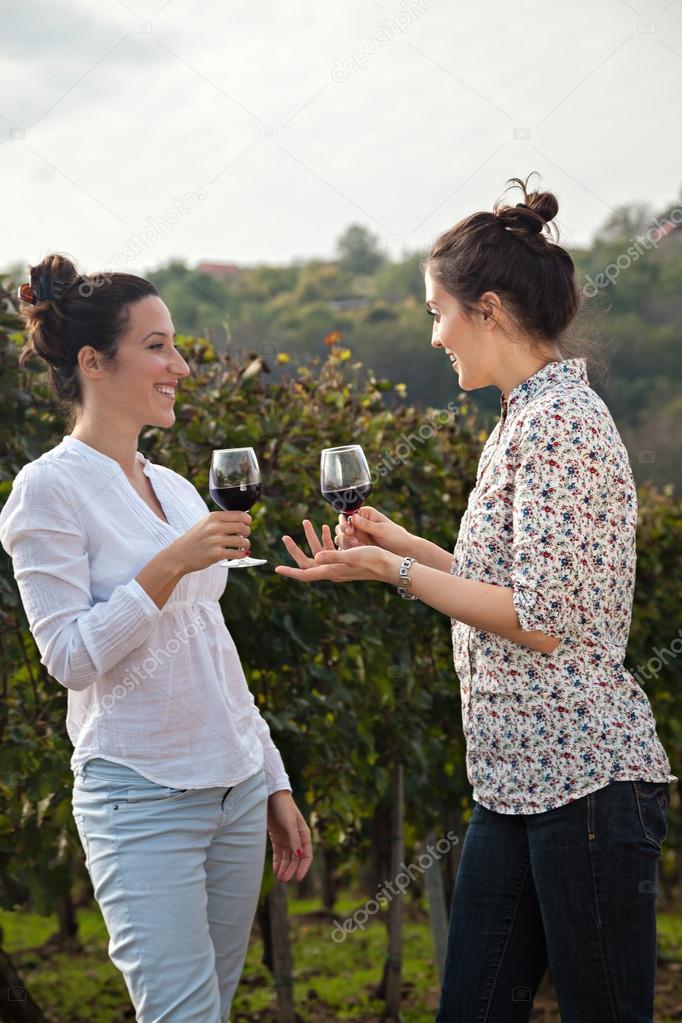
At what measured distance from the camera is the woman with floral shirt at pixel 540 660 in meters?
1.97

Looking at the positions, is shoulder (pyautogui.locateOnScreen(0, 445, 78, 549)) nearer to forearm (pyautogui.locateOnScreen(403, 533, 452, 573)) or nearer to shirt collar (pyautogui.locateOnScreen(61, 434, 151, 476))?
shirt collar (pyautogui.locateOnScreen(61, 434, 151, 476))

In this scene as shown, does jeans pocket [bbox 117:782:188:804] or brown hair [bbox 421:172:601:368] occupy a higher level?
brown hair [bbox 421:172:601:368]

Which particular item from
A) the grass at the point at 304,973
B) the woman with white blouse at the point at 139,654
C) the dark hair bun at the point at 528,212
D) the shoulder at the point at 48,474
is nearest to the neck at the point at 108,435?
the woman with white blouse at the point at 139,654

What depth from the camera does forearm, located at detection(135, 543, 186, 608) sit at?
2.05 metres

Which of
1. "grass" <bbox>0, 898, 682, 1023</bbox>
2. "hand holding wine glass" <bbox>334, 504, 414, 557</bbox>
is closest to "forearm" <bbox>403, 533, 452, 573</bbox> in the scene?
"hand holding wine glass" <bbox>334, 504, 414, 557</bbox>

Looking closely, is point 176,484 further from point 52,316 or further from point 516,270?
point 516,270

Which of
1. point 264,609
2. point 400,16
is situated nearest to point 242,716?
point 264,609

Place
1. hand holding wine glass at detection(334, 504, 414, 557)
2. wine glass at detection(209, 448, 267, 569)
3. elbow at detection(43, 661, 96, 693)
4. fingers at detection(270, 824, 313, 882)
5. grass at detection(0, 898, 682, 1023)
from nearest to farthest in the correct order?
elbow at detection(43, 661, 96, 693) < wine glass at detection(209, 448, 267, 569) < hand holding wine glass at detection(334, 504, 414, 557) < fingers at detection(270, 824, 313, 882) < grass at detection(0, 898, 682, 1023)

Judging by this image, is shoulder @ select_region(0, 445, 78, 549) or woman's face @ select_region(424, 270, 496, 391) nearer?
shoulder @ select_region(0, 445, 78, 549)

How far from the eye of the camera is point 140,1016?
205 centimetres

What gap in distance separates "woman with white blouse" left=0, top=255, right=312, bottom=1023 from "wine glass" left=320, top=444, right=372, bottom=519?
0.31 metres

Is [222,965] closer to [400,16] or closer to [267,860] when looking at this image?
[267,860]

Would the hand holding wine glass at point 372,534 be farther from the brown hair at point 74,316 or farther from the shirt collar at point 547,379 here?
the brown hair at point 74,316

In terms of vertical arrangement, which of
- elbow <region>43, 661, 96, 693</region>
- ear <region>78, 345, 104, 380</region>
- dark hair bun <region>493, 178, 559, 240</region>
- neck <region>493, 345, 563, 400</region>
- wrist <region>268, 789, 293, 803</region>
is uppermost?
dark hair bun <region>493, 178, 559, 240</region>
